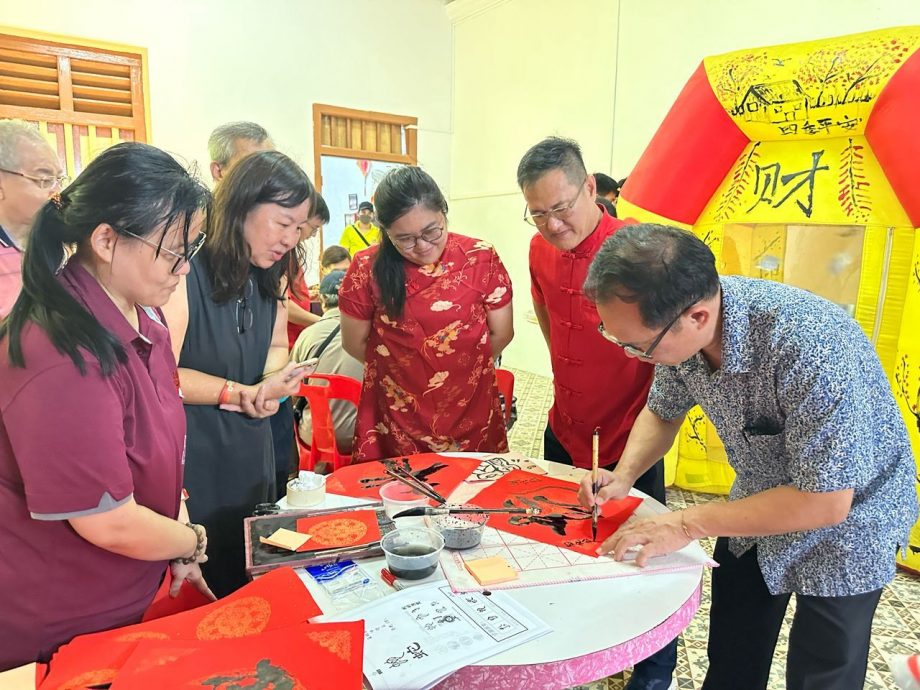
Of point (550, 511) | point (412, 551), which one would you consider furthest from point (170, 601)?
point (550, 511)

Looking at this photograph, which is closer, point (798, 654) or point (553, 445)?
point (798, 654)

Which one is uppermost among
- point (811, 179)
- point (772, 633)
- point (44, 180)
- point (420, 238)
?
point (811, 179)

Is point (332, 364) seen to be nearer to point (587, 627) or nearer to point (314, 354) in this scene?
point (314, 354)

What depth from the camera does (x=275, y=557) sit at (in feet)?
3.96

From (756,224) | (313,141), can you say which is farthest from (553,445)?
(313,141)

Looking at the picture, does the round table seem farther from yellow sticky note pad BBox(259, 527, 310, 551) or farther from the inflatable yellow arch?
the inflatable yellow arch

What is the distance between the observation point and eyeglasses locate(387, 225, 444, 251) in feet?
5.93

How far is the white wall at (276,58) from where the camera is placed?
17.6ft

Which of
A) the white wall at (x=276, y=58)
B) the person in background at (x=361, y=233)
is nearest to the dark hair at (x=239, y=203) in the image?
the white wall at (x=276, y=58)

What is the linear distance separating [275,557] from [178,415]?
1.07 feet

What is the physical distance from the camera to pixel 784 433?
1.20m

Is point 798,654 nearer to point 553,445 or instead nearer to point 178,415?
point 553,445

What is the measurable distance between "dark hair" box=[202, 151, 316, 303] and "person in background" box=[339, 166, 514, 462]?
35 cm

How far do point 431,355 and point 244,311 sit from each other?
55cm
